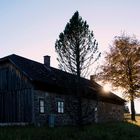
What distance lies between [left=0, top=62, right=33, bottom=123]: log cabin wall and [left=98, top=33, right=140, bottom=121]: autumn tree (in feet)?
55.1

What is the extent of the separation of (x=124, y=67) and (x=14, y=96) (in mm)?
18279

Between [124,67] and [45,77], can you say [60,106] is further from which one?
[124,67]

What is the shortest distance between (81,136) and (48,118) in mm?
10647

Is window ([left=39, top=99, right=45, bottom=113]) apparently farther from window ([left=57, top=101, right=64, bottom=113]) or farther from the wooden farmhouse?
window ([left=57, top=101, right=64, bottom=113])

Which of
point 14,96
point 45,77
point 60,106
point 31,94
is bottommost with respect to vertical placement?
point 60,106

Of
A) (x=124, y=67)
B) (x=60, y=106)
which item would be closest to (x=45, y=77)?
(x=60, y=106)

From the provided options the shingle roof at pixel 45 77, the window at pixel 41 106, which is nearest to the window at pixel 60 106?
the shingle roof at pixel 45 77

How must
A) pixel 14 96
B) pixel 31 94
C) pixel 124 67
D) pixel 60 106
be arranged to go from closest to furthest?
1. pixel 31 94
2. pixel 14 96
3. pixel 60 106
4. pixel 124 67

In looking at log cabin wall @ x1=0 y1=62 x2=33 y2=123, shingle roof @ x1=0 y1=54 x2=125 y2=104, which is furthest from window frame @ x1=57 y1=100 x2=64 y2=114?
log cabin wall @ x1=0 y1=62 x2=33 y2=123

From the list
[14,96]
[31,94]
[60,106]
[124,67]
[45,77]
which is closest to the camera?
[31,94]

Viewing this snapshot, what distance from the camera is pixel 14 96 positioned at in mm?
28547

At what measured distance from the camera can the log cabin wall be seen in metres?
27.6

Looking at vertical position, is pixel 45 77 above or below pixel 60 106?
above

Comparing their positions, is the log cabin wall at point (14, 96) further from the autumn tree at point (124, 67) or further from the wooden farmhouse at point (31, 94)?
the autumn tree at point (124, 67)
